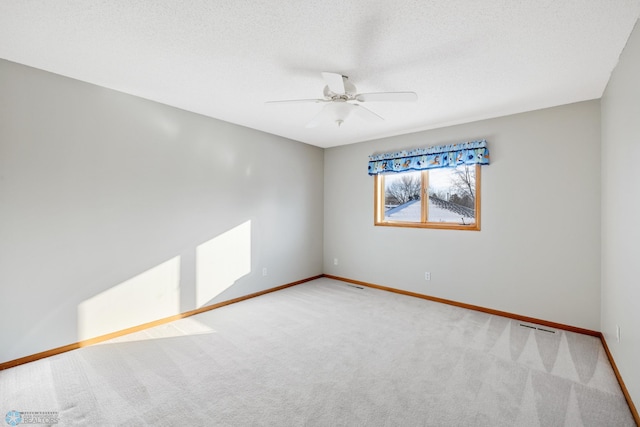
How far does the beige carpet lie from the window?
1.38 metres

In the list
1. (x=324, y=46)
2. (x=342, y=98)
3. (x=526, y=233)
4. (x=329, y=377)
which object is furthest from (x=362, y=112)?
(x=526, y=233)

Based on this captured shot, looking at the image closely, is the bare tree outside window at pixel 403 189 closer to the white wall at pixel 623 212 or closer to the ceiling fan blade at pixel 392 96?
the white wall at pixel 623 212

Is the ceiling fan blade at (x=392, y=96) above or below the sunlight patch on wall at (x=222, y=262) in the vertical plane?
above

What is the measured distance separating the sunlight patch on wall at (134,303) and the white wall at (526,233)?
2.99 m

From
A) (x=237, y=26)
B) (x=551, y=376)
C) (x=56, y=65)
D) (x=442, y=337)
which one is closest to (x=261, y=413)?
(x=442, y=337)

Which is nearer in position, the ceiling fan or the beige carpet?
the beige carpet

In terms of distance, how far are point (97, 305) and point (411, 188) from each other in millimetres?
4102

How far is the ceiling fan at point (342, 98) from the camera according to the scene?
215 cm

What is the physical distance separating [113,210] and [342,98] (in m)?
2.45

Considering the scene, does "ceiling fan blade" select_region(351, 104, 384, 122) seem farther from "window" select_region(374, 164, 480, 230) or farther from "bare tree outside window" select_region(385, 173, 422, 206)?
"bare tree outside window" select_region(385, 173, 422, 206)

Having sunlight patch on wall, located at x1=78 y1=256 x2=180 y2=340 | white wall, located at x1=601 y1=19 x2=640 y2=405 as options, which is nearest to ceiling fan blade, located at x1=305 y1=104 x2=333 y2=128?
white wall, located at x1=601 y1=19 x2=640 y2=405

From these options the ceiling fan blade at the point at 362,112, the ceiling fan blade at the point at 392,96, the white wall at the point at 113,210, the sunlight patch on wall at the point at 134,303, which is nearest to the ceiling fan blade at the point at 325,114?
the ceiling fan blade at the point at 362,112

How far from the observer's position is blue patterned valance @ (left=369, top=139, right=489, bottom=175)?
3580 millimetres

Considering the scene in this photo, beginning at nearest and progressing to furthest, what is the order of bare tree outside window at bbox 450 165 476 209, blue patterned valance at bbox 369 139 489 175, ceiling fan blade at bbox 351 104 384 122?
1. ceiling fan blade at bbox 351 104 384 122
2. blue patterned valance at bbox 369 139 489 175
3. bare tree outside window at bbox 450 165 476 209
